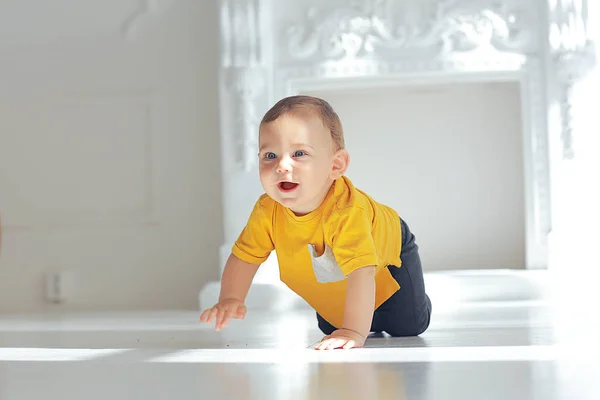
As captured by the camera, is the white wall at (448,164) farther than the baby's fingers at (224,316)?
Yes

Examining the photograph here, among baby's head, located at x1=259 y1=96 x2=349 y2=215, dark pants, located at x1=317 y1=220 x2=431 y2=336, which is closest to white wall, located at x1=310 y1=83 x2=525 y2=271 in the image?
dark pants, located at x1=317 y1=220 x2=431 y2=336

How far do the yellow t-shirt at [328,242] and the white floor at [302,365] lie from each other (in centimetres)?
15

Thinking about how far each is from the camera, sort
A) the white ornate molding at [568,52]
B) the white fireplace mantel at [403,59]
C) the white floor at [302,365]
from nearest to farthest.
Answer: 1. the white floor at [302,365]
2. the white ornate molding at [568,52]
3. the white fireplace mantel at [403,59]

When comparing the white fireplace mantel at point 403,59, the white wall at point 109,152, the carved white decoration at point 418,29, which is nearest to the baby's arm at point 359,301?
the white fireplace mantel at point 403,59

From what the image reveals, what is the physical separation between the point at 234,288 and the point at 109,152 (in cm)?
286

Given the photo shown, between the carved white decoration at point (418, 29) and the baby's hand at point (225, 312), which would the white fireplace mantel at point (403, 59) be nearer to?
the carved white decoration at point (418, 29)

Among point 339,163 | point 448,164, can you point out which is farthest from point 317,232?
point 448,164

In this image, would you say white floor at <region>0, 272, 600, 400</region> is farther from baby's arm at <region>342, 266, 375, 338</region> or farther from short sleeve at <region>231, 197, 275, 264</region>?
short sleeve at <region>231, 197, 275, 264</region>

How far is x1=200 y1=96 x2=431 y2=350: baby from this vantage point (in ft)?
5.69

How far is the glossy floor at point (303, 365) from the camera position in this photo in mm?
1123

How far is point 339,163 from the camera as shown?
1.82 metres

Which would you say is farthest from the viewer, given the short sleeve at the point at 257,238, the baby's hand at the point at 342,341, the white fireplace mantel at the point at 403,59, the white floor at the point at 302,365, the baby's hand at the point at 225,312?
the white fireplace mantel at the point at 403,59

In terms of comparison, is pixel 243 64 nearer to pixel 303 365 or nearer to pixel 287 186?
pixel 287 186

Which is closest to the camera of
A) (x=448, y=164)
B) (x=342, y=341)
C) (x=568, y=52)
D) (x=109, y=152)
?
(x=342, y=341)
